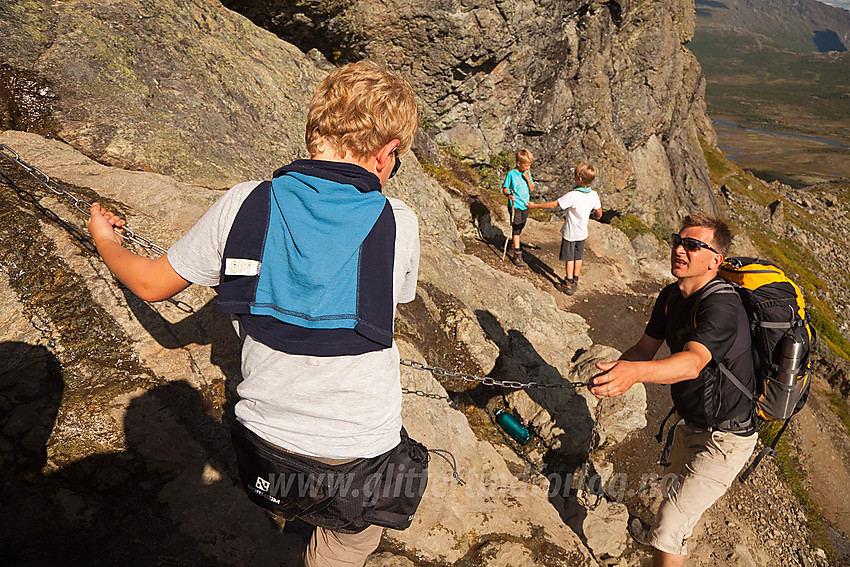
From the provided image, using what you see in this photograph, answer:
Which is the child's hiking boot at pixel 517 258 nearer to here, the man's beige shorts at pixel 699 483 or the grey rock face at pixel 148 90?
the grey rock face at pixel 148 90

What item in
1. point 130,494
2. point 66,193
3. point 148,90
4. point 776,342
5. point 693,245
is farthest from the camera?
point 148,90

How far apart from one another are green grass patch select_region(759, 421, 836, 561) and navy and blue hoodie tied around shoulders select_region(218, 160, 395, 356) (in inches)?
421

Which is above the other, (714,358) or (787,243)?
(714,358)

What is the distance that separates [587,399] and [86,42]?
959 cm

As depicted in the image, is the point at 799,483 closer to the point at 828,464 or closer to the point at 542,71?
the point at 828,464

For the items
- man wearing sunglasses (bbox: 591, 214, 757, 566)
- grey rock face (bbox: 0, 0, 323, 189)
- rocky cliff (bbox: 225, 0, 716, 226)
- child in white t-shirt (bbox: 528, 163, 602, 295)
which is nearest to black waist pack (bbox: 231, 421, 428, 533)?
man wearing sunglasses (bbox: 591, 214, 757, 566)

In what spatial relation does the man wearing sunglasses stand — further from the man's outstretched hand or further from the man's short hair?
the man's outstretched hand

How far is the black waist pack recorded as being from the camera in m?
2.35

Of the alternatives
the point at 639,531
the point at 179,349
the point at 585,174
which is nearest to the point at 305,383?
the point at 179,349

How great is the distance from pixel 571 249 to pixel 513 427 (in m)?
6.10

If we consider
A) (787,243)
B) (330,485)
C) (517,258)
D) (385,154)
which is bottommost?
(787,243)

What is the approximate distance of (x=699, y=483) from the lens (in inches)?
186

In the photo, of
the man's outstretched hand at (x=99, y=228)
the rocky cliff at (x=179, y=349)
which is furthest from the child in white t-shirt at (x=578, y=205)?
the man's outstretched hand at (x=99, y=228)

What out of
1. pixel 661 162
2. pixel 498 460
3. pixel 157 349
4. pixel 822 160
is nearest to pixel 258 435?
pixel 157 349
